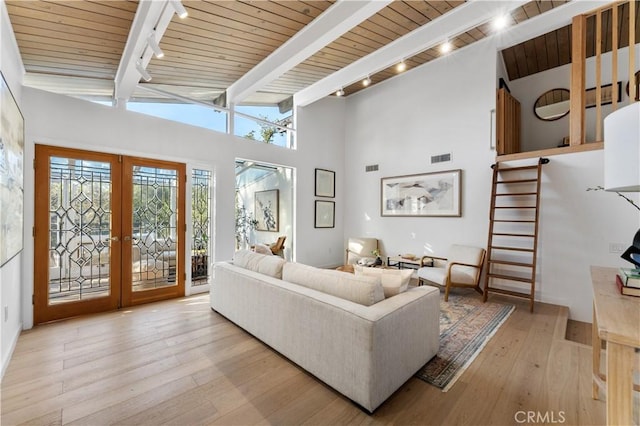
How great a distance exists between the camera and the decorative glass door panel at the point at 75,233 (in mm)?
3146

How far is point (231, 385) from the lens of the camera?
6.75ft

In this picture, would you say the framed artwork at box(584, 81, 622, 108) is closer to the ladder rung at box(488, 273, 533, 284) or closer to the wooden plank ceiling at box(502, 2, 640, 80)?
the wooden plank ceiling at box(502, 2, 640, 80)

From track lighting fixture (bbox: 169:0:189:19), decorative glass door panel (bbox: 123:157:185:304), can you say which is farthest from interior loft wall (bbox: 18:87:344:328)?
track lighting fixture (bbox: 169:0:189:19)

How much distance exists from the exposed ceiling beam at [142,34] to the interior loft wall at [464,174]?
4373 millimetres

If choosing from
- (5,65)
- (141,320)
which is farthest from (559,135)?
(5,65)

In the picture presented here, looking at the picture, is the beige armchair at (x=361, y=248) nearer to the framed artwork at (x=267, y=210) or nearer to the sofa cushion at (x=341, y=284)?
the framed artwork at (x=267, y=210)

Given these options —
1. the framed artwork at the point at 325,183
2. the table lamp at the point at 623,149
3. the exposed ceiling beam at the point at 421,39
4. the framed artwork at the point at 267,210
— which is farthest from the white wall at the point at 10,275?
the framed artwork at the point at 325,183

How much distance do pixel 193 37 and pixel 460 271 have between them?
4.70m

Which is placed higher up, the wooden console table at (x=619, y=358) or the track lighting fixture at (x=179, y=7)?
the track lighting fixture at (x=179, y=7)

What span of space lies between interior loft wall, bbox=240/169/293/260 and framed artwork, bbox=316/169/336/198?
0.61 metres

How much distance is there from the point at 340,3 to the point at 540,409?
389cm

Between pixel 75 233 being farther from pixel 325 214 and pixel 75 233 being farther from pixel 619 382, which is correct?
pixel 619 382

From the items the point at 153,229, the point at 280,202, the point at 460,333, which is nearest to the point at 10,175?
the point at 153,229

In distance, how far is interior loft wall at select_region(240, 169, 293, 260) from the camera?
618 cm
